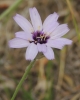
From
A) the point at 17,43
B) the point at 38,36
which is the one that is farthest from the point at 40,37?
the point at 17,43

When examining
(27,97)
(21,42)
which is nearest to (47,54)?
(21,42)

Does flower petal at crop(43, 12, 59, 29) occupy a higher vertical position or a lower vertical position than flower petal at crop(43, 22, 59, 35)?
higher

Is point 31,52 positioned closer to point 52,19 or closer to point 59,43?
point 59,43

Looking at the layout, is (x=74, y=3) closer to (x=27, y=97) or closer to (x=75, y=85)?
(x=75, y=85)

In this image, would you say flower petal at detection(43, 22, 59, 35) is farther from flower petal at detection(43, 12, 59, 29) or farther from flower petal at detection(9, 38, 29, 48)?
flower petal at detection(9, 38, 29, 48)

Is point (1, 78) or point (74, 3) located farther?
point (74, 3)

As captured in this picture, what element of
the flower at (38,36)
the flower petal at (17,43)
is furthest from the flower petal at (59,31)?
the flower petal at (17,43)

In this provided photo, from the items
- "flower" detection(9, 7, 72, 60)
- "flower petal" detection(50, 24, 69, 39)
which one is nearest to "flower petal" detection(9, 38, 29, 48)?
"flower" detection(9, 7, 72, 60)

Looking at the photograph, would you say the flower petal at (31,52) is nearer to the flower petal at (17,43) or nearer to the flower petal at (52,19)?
the flower petal at (17,43)
